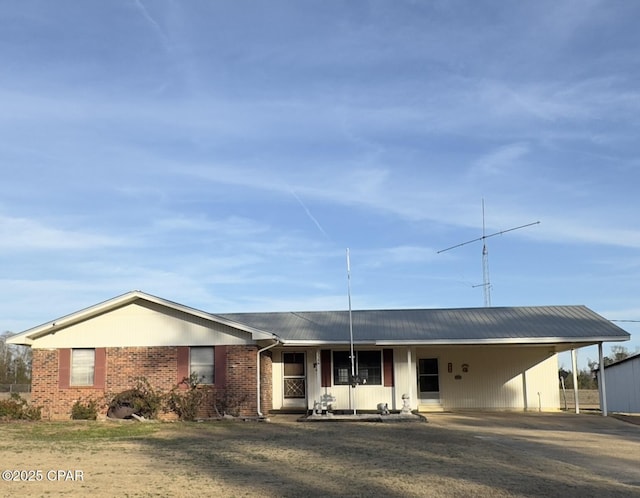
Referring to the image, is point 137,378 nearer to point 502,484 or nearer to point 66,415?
point 66,415

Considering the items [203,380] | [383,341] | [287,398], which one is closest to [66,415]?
[203,380]

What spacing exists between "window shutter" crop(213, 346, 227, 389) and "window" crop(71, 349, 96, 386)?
12.0 feet

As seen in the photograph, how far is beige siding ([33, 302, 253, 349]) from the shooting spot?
2177 centimetres

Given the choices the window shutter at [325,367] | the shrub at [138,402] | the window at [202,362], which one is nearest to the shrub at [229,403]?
the window at [202,362]

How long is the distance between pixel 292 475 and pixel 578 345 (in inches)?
633

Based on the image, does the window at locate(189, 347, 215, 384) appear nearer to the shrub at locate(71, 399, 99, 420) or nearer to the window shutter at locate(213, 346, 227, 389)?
the window shutter at locate(213, 346, 227, 389)

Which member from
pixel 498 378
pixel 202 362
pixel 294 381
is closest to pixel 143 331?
pixel 202 362

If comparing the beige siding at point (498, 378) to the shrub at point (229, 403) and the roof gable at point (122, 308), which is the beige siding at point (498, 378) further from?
the roof gable at point (122, 308)

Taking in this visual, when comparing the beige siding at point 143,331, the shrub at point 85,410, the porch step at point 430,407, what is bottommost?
the porch step at point 430,407

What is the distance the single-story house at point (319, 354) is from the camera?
2167 cm

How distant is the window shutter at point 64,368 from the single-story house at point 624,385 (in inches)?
867

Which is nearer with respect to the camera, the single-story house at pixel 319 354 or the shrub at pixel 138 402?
the shrub at pixel 138 402

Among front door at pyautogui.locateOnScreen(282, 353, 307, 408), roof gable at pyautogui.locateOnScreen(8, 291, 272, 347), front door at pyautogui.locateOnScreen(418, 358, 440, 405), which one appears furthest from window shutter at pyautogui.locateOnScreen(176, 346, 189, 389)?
front door at pyautogui.locateOnScreen(418, 358, 440, 405)

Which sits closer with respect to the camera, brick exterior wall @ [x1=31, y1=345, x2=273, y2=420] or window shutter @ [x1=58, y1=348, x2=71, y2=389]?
brick exterior wall @ [x1=31, y1=345, x2=273, y2=420]
